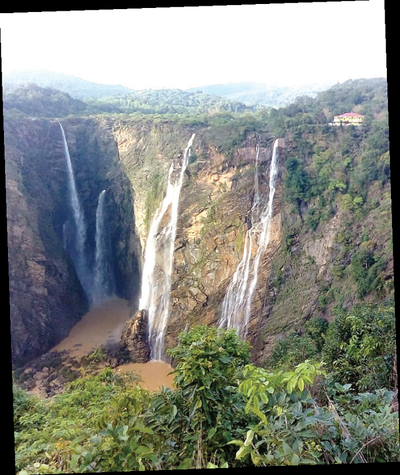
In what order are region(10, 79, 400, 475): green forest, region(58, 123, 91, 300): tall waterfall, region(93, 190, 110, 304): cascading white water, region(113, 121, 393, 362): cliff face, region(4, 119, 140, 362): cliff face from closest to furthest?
region(10, 79, 400, 475): green forest → region(113, 121, 393, 362): cliff face → region(4, 119, 140, 362): cliff face → region(93, 190, 110, 304): cascading white water → region(58, 123, 91, 300): tall waterfall

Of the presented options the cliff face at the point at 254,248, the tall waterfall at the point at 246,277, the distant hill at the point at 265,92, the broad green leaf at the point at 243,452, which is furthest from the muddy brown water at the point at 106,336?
the distant hill at the point at 265,92

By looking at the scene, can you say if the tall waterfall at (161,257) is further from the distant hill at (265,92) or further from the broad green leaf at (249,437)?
the broad green leaf at (249,437)

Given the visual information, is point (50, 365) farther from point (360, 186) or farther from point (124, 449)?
point (360, 186)

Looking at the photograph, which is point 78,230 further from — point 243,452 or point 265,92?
point 243,452

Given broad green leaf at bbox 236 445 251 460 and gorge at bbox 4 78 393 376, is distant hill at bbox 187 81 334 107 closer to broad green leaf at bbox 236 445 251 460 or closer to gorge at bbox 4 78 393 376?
gorge at bbox 4 78 393 376

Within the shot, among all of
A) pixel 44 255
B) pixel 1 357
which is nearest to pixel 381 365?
pixel 1 357

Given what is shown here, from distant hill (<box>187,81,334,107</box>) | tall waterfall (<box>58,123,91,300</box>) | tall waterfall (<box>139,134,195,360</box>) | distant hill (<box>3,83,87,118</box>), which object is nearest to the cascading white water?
tall waterfall (<box>58,123,91,300</box>)
